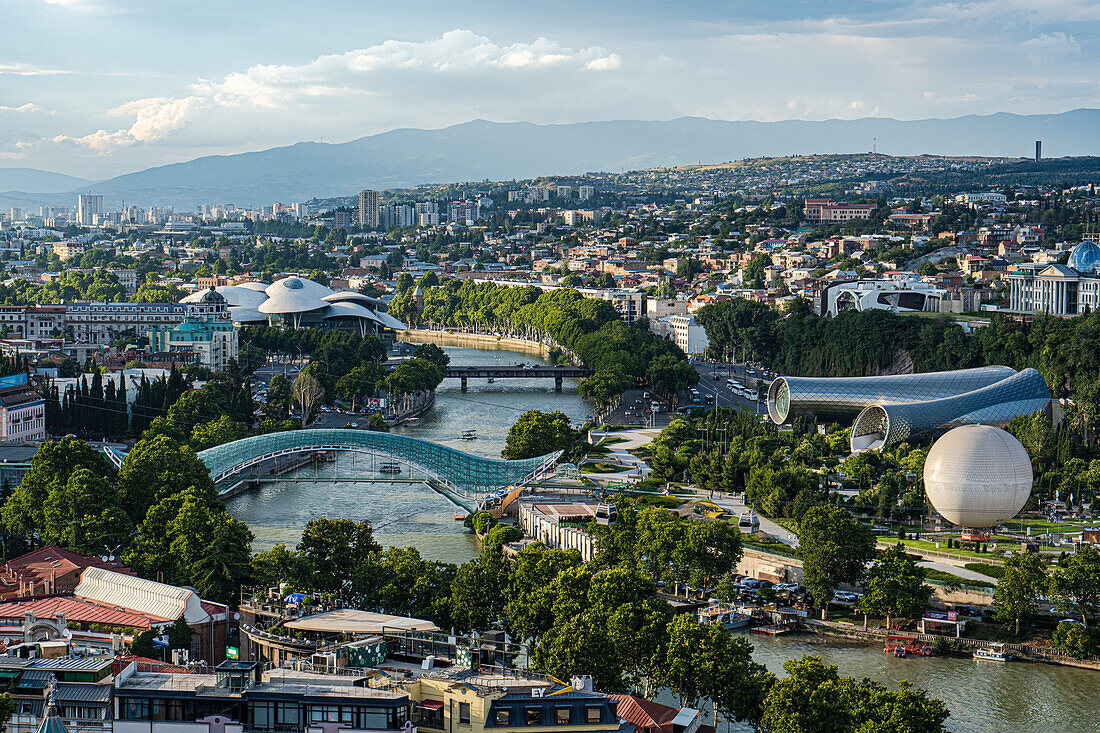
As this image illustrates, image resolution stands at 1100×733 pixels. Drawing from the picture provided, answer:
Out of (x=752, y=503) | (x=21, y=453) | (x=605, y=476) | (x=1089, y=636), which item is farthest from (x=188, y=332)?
(x=1089, y=636)

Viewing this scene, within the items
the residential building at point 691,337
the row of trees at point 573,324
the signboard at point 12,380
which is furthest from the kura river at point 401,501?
the residential building at point 691,337

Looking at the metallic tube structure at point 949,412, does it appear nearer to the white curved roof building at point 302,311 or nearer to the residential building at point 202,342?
the residential building at point 202,342

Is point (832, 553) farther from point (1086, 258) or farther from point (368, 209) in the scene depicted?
Answer: point (368, 209)

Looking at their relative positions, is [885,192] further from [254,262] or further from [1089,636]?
[1089,636]

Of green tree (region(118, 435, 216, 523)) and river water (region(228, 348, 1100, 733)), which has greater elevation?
green tree (region(118, 435, 216, 523))

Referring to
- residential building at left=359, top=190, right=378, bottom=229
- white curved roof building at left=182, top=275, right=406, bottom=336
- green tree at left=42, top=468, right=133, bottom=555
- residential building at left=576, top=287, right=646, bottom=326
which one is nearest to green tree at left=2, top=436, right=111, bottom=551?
green tree at left=42, top=468, right=133, bottom=555

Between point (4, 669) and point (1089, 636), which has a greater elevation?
point (4, 669)

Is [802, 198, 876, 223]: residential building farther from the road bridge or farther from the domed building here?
the road bridge
